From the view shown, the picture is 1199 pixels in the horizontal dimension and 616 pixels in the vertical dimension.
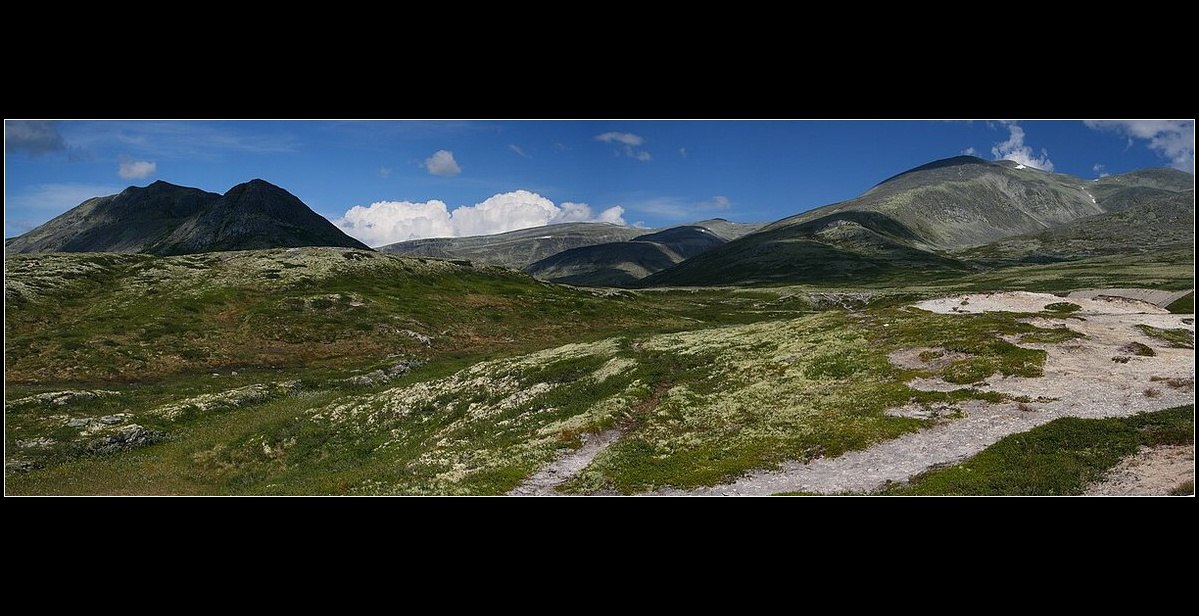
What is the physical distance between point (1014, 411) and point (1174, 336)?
2358cm

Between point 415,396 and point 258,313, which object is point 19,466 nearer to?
point 415,396

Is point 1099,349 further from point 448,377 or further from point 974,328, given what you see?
point 448,377

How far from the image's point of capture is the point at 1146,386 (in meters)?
32.7

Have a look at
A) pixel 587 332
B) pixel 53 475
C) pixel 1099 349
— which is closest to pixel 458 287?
pixel 587 332

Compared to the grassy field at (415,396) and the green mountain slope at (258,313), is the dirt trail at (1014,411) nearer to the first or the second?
the grassy field at (415,396)

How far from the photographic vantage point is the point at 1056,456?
25703 mm

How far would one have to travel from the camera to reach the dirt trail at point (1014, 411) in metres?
28.2

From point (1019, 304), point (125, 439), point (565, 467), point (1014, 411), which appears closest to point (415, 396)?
point (125, 439)

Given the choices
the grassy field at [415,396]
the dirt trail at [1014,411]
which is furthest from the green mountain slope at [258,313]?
the dirt trail at [1014,411]

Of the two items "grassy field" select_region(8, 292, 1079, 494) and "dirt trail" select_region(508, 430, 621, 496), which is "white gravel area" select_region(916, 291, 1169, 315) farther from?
"dirt trail" select_region(508, 430, 621, 496)

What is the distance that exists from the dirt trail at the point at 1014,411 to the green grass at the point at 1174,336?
1686 mm

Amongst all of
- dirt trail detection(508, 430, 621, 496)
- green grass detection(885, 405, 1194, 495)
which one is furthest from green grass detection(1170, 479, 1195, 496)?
dirt trail detection(508, 430, 621, 496)

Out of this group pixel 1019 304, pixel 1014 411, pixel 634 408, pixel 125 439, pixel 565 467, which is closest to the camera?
pixel 1014 411

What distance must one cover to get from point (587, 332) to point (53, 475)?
8569cm
